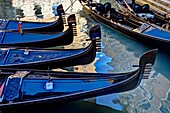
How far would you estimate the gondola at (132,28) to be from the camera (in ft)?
14.2

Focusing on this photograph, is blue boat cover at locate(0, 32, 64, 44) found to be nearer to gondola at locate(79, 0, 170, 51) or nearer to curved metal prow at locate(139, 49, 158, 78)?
gondola at locate(79, 0, 170, 51)

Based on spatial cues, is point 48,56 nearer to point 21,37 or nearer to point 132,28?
point 21,37

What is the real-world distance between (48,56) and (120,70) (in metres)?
1.26

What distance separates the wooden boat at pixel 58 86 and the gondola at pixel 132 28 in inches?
64.1

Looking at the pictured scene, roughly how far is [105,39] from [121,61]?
3.27 ft

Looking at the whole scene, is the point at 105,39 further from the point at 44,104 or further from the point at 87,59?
the point at 44,104

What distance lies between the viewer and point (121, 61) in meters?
4.46

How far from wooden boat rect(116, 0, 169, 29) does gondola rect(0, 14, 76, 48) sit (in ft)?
5.41

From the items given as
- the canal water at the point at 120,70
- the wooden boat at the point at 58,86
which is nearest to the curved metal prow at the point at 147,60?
the wooden boat at the point at 58,86

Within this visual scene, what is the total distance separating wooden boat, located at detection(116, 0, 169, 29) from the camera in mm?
5105

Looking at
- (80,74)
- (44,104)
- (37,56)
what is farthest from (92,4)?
(44,104)

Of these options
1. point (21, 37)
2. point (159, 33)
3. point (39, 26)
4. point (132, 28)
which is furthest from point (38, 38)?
point (159, 33)

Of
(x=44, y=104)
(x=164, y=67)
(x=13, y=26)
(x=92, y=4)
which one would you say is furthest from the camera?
(x=92, y=4)

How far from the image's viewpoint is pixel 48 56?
3568mm
